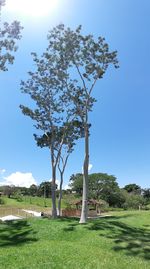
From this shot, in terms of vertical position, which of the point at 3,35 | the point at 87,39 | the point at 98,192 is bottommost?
the point at 98,192

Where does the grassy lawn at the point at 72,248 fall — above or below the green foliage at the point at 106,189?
below

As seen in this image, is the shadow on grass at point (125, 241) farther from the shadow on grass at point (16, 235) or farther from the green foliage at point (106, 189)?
the green foliage at point (106, 189)

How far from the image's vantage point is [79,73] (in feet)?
81.8

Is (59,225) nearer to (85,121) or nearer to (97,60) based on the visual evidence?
(85,121)

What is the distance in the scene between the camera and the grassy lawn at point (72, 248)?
11484 millimetres

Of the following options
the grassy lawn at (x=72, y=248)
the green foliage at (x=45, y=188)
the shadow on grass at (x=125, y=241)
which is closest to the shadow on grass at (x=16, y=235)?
the grassy lawn at (x=72, y=248)

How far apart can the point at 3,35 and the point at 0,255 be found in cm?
1229

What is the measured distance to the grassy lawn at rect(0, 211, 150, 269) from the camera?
37.7ft

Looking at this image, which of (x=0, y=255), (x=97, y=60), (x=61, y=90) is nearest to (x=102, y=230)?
(x=0, y=255)

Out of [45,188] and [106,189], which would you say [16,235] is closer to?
[106,189]

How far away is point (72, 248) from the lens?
1347cm

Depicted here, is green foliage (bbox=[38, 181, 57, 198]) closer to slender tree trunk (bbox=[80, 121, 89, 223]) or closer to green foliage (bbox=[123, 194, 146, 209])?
green foliage (bbox=[123, 194, 146, 209])

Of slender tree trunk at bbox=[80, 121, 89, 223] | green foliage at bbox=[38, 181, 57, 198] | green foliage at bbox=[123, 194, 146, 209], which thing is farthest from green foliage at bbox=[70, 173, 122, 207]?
slender tree trunk at bbox=[80, 121, 89, 223]

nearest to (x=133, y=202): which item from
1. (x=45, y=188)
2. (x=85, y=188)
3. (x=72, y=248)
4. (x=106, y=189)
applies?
(x=106, y=189)
